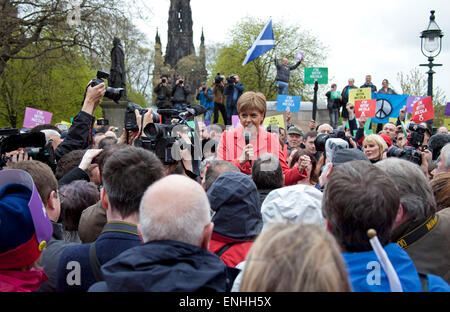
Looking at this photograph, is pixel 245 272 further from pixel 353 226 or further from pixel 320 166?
pixel 320 166

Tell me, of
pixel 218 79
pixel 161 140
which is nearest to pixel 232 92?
pixel 218 79

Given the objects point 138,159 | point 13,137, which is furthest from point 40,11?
point 138,159

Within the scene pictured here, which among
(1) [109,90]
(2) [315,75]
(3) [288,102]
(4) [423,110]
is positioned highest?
(2) [315,75]

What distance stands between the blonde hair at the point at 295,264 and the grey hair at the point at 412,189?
1457 millimetres

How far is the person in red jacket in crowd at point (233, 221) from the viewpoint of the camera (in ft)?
9.09

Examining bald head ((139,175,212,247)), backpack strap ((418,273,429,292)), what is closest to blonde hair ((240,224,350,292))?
bald head ((139,175,212,247))

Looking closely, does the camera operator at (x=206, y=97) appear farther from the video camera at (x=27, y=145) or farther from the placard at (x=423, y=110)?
the video camera at (x=27, y=145)

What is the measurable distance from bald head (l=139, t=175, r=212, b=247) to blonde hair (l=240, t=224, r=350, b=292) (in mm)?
536

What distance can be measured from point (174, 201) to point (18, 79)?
80.5 ft

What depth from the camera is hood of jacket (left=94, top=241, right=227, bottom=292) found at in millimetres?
1635

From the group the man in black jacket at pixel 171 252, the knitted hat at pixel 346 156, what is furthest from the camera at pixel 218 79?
the man in black jacket at pixel 171 252

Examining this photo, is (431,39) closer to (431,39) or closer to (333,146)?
(431,39)

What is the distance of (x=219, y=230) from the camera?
110 inches

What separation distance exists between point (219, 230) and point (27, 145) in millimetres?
2028
